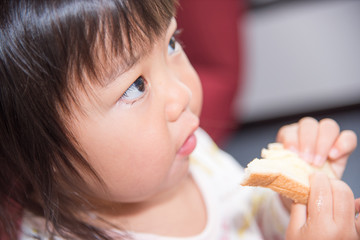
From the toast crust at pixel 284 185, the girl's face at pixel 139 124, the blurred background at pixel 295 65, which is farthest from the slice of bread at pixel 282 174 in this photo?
the blurred background at pixel 295 65

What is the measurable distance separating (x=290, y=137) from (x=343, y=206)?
6.3 inches

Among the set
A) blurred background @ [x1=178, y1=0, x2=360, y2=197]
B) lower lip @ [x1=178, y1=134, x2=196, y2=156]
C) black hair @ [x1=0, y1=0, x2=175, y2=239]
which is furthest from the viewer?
blurred background @ [x1=178, y1=0, x2=360, y2=197]

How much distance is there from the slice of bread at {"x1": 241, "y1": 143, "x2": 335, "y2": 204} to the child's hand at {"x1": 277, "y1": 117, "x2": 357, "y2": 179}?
21 mm

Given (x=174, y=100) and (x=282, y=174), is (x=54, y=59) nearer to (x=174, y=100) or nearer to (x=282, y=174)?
(x=174, y=100)

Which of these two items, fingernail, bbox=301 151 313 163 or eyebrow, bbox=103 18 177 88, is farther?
fingernail, bbox=301 151 313 163

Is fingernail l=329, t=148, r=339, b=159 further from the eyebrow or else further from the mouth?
the eyebrow

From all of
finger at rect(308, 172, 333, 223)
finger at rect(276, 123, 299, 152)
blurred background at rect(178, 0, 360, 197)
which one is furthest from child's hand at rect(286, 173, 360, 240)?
blurred background at rect(178, 0, 360, 197)

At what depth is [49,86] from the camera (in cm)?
48

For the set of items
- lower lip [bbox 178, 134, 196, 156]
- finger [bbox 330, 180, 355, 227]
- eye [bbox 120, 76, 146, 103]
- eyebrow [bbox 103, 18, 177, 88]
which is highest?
eyebrow [bbox 103, 18, 177, 88]

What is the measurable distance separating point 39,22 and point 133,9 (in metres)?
0.10

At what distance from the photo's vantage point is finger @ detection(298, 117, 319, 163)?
62cm

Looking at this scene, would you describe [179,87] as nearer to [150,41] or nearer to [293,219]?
[150,41]

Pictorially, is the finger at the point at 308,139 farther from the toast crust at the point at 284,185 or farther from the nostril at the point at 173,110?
the nostril at the point at 173,110

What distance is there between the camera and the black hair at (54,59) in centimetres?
46
